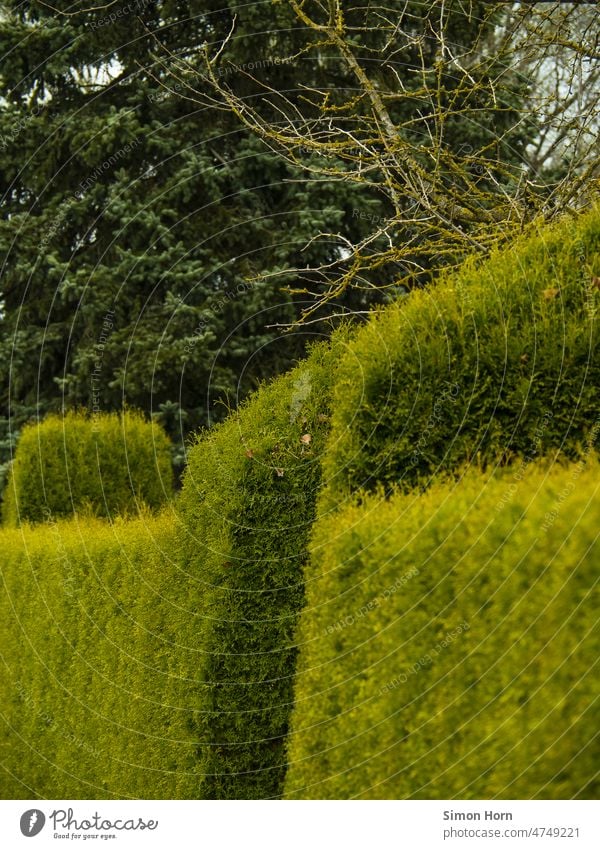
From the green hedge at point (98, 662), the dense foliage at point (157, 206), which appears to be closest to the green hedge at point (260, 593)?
the green hedge at point (98, 662)

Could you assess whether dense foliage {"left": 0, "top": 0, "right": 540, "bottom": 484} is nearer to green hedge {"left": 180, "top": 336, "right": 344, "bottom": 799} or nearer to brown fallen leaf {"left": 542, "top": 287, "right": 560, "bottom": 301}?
green hedge {"left": 180, "top": 336, "right": 344, "bottom": 799}

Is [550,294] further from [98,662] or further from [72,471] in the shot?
[72,471]

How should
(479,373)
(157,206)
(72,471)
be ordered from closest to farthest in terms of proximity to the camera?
(479,373)
(72,471)
(157,206)

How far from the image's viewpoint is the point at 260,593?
23.0ft

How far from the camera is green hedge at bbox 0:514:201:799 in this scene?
7750mm

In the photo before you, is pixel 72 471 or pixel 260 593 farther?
pixel 72 471

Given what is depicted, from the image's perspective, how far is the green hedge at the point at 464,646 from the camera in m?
3.53

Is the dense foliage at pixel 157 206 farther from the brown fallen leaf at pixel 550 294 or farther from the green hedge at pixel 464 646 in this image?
the green hedge at pixel 464 646

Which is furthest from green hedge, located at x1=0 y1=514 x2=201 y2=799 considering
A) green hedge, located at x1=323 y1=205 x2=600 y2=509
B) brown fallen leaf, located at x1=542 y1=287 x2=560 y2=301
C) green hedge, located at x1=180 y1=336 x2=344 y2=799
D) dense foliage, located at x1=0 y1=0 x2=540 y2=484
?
dense foliage, located at x1=0 y1=0 x2=540 y2=484
